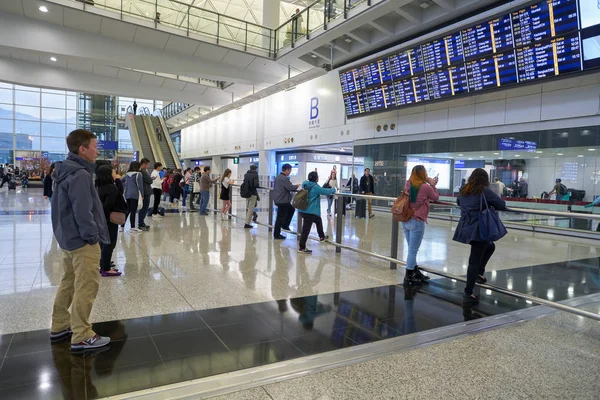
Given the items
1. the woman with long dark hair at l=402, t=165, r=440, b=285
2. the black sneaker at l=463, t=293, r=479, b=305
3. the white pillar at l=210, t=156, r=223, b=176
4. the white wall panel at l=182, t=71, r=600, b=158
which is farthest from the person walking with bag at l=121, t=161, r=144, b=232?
the white pillar at l=210, t=156, r=223, b=176

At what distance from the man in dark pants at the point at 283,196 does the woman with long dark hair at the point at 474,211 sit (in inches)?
162

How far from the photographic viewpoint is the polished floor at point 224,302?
2764 millimetres

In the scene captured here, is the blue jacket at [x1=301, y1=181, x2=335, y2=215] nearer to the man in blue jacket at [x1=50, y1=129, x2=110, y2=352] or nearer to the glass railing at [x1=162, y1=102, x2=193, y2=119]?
the man in blue jacket at [x1=50, y1=129, x2=110, y2=352]

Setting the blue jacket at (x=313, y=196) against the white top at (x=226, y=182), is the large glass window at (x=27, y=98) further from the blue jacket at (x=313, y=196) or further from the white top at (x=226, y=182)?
the blue jacket at (x=313, y=196)

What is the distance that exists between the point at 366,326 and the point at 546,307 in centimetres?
224

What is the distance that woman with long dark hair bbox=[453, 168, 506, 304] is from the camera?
4305 millimetres

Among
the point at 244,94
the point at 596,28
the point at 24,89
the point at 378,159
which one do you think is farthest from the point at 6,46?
the point at 24,89

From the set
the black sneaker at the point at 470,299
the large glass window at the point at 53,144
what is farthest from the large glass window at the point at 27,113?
the black sneaker at the point at 470,299

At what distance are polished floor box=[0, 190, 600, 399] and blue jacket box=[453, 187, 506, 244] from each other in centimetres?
77

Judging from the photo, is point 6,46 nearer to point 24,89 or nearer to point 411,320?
point 411,320

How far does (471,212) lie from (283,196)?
4531 millimetres

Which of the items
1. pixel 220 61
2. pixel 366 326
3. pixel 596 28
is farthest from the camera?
pixel 220 61

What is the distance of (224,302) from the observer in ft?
13.9

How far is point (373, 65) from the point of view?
42.1 ft
